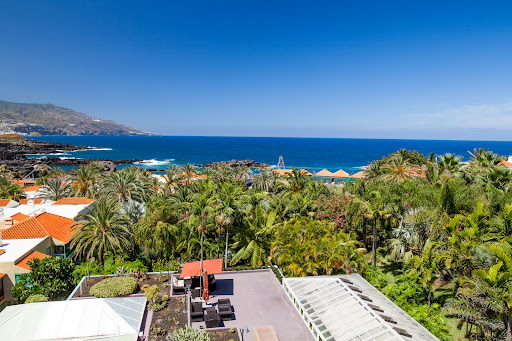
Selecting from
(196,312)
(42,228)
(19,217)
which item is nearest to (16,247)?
(42,228)

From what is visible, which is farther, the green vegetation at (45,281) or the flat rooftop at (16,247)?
the flat rooftop at (16,247)

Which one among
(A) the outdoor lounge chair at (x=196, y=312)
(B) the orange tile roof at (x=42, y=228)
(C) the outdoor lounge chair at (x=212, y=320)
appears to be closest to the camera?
(C) the outdoor lounge chair at (x=212, y=320)

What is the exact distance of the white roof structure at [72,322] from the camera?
487 inches

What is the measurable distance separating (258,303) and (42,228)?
2015cm

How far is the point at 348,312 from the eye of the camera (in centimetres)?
1372

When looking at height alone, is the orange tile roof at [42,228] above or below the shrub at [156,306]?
above

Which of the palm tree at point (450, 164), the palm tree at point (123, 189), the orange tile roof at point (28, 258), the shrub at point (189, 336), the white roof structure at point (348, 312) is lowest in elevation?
the orange tile roof at point (28, 258)

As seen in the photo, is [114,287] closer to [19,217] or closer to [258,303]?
[258,303]

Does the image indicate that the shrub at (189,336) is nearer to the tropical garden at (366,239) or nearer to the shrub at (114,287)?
the tropical garden at (366,239)

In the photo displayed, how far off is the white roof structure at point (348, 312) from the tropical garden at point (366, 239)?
2678 millimetres

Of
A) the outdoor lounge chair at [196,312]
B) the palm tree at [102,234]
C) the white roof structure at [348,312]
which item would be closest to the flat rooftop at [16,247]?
the palm tree at [102,234]

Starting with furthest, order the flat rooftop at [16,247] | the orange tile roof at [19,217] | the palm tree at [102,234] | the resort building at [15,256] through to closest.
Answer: the orange tile roof at [19,217] < the palm tree at [102,234] < the flat rooftop at [16,247] < the resort building at [15,256]

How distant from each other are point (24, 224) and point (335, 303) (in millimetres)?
25740

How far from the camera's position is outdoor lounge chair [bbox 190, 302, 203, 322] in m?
14.8
